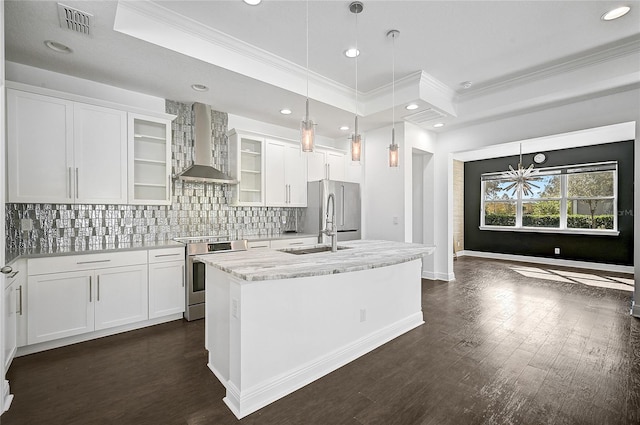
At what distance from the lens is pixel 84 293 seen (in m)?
2.88

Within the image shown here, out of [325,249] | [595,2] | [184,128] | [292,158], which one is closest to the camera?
[595,2]

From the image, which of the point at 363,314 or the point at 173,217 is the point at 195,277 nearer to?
the point at 173,217

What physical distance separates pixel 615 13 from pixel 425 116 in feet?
7.33

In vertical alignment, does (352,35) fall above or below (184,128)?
above

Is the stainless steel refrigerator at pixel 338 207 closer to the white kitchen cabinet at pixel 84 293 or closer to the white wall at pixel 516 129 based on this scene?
the white wall at pixel 516 129

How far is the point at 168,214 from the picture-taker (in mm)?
4008

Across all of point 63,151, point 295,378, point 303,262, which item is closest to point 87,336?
point 63,151

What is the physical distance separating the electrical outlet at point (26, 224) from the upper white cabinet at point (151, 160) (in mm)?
964

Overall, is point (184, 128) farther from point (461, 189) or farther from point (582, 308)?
point (461, 189)

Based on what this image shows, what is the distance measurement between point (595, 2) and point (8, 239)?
5.89 metres

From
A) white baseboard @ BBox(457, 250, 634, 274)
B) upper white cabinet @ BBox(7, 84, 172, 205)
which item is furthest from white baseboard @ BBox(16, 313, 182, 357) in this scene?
white baseboard @ BBox(457, 250, 634, 274)

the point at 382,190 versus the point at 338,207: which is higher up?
the point at 382,190

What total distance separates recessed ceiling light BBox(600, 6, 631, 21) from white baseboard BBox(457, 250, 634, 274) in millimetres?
5842

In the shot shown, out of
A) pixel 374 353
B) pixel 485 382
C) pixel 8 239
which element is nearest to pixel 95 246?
pixel 8 239
